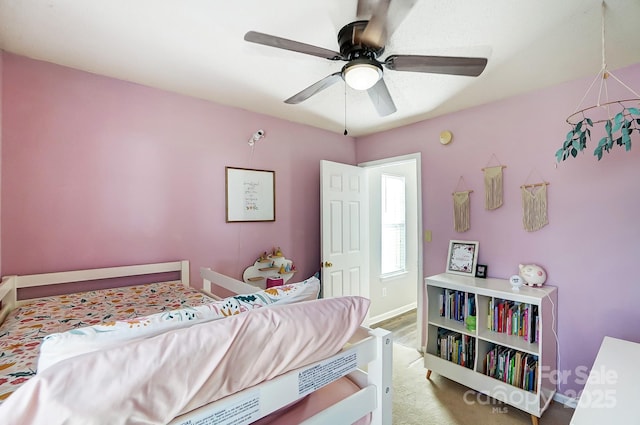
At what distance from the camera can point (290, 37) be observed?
65.2 inches

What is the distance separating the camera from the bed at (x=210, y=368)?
611 mm

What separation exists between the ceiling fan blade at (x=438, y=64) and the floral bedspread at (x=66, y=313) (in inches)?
69.9

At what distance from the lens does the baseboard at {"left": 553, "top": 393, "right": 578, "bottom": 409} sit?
2080 millimetres

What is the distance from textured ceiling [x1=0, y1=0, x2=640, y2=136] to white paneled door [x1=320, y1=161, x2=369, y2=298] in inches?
42.5

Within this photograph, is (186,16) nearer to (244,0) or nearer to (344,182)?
(244,0)

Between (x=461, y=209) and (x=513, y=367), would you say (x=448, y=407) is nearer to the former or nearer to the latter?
(x=513, y=367)

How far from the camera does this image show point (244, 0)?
1365 mm

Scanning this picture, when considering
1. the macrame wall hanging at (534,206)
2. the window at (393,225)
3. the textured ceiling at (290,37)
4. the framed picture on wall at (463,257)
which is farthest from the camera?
the window at (393,225)

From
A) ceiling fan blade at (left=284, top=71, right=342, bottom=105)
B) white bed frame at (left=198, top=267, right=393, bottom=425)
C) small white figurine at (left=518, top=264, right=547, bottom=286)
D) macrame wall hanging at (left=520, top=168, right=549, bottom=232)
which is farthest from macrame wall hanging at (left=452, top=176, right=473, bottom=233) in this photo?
white bed frame at (left=198, top=267, right=393, bottom=425)

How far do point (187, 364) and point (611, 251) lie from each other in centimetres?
263

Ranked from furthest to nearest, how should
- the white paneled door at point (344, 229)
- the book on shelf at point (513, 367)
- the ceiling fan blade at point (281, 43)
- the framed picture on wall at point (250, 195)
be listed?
the white paneled door at point (344, 229) < the framed picture on wall at point (250, 195) < the book on shelf at point (513, 367) < the ceiling fan blade at point (281, 43)

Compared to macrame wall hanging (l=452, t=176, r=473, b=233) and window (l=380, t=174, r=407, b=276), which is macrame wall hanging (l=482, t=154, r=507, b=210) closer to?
macrame wall hanging (l=452, t=176, r=473, b=233)

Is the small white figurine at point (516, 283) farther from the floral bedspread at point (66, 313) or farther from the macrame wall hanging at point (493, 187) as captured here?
the floral bedspread at point (66, 313)

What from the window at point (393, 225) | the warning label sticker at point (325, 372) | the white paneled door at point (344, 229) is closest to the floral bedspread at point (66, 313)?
the warning label sticker at point (325, 372)
